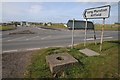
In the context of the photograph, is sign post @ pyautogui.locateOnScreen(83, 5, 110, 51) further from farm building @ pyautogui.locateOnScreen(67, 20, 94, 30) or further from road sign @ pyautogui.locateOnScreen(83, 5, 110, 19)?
farm building @ pyautogui.locateOnScreen(67, 20, 94, 30)

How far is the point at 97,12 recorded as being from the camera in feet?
37.6

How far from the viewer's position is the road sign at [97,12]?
10.5 meters

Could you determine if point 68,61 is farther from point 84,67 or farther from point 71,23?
point 71,23

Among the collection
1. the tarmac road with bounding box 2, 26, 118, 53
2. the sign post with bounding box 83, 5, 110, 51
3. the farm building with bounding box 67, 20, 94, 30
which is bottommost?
the tarmac road with bounding box 2, 26, 118, 53

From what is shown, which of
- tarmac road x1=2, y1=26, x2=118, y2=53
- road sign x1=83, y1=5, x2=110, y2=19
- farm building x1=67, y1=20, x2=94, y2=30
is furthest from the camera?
tarmac road x1=2, y1=26, x2=118, y2=53

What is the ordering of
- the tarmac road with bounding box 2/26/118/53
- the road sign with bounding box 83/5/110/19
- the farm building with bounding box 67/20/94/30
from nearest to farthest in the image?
the road sign with bounding box 83/5/110/19, the farm building with bounding box 67/20/94/30, the tarmac road with bounding box 2/26/118/53

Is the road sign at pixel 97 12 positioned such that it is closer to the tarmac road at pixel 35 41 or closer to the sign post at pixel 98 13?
the sign post at pixel 98 13

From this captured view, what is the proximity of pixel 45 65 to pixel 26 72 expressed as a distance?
3.32 ft

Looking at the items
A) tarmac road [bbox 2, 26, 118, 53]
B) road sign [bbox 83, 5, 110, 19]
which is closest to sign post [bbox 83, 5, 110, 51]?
road sign [bbox 83, 5, 110, 19]

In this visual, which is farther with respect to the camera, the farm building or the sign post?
the farm building

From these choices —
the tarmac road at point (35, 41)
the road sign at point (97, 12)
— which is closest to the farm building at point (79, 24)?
the road sign at point (97, 12)

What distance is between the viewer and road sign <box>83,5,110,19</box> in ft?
34.5

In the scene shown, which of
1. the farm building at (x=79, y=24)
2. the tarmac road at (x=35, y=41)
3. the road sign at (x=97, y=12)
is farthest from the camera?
the tarmac road at (x=35, y=41)

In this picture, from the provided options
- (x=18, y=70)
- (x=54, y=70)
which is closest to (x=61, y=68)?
(x=54, y=70)
